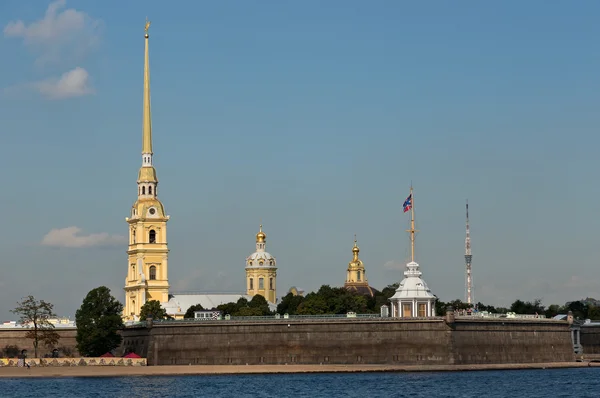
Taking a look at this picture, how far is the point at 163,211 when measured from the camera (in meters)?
198

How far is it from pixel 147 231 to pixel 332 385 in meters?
80.7

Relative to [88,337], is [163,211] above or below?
above

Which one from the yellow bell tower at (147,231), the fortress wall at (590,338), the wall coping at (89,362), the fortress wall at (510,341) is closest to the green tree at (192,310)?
the yellow bell tower at (147,231)

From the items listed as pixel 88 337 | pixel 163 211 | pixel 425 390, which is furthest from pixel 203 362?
pixel 163 211

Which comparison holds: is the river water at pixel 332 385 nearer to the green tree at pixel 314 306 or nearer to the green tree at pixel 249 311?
the green tree at pixel 314 306

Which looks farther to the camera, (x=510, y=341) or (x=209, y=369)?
(x=510, y=341)

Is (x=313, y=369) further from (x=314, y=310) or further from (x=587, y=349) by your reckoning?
(x=587, y=349)

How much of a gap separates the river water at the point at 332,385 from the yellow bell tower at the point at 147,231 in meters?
62.3

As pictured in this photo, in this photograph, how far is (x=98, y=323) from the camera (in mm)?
154500

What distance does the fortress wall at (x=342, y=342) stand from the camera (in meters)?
139

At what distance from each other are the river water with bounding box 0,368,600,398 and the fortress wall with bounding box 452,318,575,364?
4.04 metres

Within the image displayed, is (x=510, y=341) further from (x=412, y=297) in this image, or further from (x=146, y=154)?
(x=146, y=154)

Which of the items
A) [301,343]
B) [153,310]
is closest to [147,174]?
[153,310]

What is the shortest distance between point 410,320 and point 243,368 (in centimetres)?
1689
